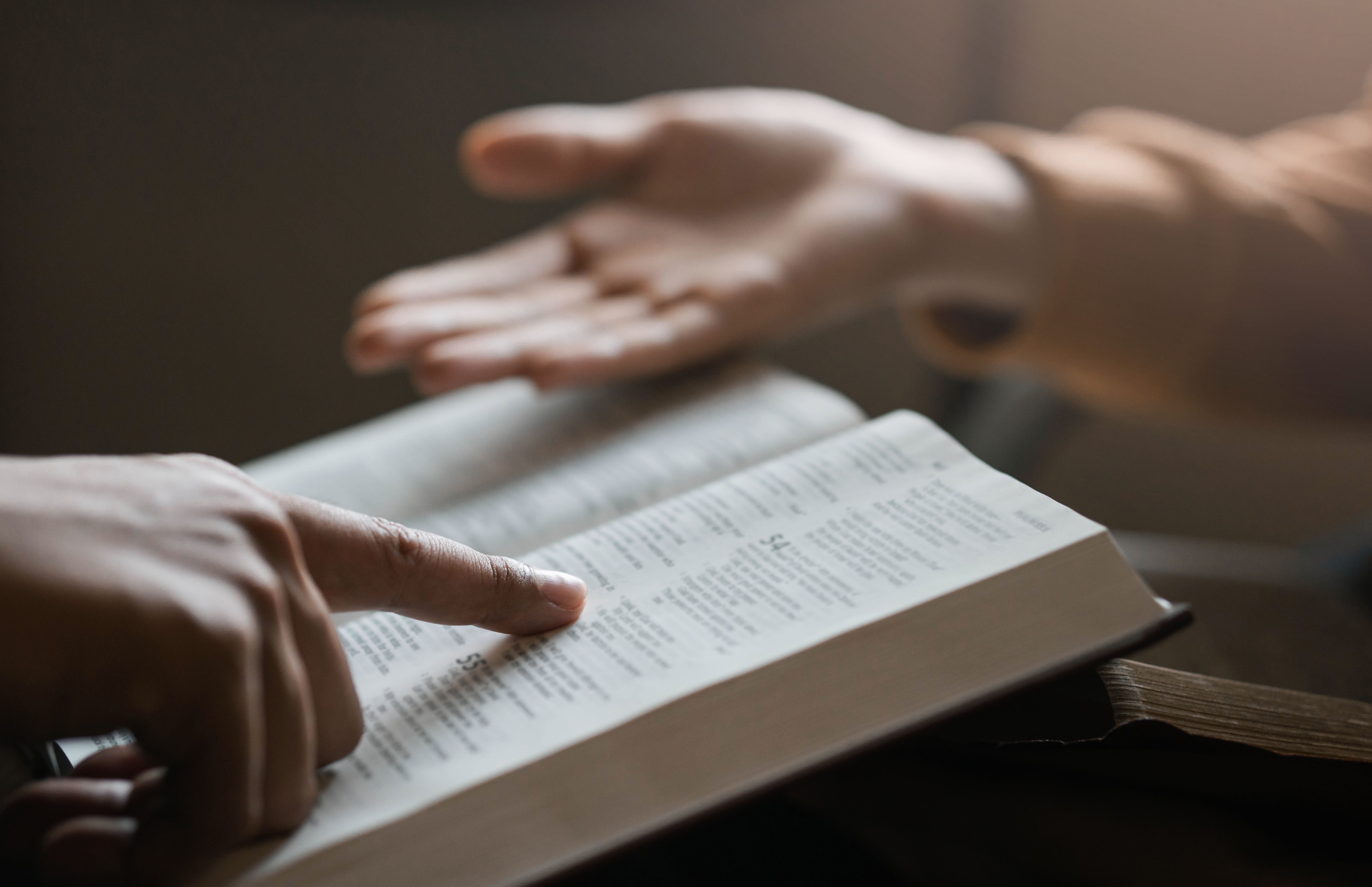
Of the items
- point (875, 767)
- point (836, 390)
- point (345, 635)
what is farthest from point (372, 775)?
point (836, 390)

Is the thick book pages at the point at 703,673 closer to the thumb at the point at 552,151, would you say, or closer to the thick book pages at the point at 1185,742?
the thick book pages at the point at 1185,742

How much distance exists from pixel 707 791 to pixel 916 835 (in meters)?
0.19

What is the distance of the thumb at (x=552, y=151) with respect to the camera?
765mm

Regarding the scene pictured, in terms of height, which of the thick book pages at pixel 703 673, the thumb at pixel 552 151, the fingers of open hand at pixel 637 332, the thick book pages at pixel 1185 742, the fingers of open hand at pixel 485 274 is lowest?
the thick book pages at pixel 1185 742

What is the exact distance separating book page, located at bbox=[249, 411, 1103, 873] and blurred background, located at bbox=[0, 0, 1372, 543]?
840mm

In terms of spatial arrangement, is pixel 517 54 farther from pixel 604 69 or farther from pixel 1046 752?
pixel 1046 752

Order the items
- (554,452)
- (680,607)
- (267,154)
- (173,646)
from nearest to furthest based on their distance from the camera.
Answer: (173,646) < (680,607) < (554,452) < (267,154)

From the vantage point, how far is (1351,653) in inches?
21.6

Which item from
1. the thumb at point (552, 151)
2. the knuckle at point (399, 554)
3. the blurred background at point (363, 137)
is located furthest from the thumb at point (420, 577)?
the blurred background at point (363, 137)

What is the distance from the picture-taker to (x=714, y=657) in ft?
1.02

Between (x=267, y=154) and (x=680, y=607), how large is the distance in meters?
1.16

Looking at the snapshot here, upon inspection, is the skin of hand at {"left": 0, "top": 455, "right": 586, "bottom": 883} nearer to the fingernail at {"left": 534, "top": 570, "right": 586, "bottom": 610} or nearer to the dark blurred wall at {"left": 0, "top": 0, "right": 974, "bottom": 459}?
the fingernail at {"left": 534, "top": 570, "right": 586, "bottom": 610}

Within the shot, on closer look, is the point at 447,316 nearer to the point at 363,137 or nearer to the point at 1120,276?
the point at 1120,276

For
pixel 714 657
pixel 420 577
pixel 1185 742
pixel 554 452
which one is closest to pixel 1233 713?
pixel 1185 742
